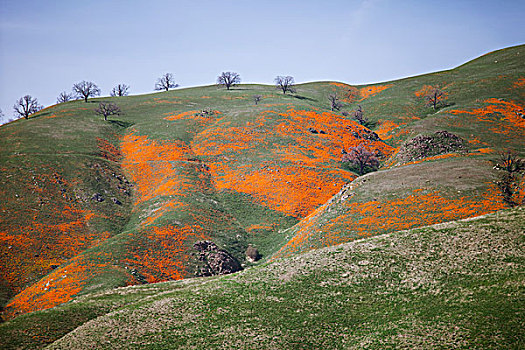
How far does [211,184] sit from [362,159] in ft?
125

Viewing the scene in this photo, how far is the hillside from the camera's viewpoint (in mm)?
Result: 44719

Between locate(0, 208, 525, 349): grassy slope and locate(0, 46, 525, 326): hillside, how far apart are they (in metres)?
8.98

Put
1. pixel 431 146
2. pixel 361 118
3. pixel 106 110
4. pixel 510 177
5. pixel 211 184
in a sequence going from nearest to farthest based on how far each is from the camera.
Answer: pixel 510 177
pixel 431 146
pixel 211 184
pixel 106 110
pixel 361 118

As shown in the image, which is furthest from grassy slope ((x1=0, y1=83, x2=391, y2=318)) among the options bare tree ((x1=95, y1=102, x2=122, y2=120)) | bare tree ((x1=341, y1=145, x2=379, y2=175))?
bare tree ((x1=341, y1=145, x2=379, y2=175))

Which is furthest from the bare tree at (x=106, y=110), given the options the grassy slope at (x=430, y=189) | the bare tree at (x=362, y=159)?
the grassy slope at (x=430, y=189)

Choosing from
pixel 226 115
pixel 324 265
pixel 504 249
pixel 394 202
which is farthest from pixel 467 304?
pixel 226 115

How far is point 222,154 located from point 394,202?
5140 cm

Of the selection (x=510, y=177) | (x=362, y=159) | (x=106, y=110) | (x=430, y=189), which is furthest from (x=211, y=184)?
(x=106, y=110)

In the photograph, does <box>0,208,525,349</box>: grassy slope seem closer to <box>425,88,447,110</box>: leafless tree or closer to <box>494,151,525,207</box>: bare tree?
<box>494,151,525,207</box>: bare tree

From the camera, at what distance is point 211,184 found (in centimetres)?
7556

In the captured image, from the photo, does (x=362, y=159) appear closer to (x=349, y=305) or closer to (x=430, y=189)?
(x=430, y=189)

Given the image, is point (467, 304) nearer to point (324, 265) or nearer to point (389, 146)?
point (324, 265)

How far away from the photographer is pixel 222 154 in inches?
3465

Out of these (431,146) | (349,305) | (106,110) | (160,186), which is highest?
(106,110)
